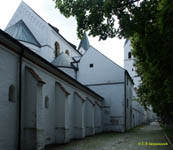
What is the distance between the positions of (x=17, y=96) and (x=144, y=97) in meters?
11.7

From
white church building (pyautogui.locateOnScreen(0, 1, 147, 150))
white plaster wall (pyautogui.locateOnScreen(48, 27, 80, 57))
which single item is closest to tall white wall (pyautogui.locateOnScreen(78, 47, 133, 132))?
white church building (pyautogui.locateOnScreen(0, 1, 147, 150))

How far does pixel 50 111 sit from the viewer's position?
12.9m

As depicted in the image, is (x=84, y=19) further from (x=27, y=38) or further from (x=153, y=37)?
(x=27, y=38)

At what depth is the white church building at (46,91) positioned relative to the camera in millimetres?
9109

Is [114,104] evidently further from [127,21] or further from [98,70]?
[127,21]

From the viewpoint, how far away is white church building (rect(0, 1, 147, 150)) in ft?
29.9

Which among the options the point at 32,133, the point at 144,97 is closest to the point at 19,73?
the point at 32,133

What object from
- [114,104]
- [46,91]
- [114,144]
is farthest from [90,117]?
[46,91]

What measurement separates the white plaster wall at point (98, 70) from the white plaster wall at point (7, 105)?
1749cm

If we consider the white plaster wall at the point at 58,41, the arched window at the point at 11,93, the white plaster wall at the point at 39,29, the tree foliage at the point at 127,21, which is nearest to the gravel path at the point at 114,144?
the arched window at the point at 11,93

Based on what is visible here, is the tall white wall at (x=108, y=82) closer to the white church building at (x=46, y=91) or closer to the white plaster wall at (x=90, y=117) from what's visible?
the white church building at (x=46, y=91)

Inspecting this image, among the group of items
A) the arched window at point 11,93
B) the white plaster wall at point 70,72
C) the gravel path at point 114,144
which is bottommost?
the gravel path at point 114,144

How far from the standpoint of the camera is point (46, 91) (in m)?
12.6

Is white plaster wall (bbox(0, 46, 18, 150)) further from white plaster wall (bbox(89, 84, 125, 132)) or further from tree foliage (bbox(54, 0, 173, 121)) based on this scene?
white plaster wall (bbox(89, 84, 125, 132))
